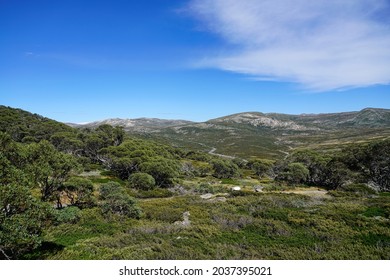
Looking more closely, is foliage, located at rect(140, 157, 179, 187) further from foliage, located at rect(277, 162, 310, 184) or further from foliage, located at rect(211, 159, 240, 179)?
foliage, located at rect(277, 162, 310, 184)

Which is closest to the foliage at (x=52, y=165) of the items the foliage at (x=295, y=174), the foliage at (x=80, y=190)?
the foliage at (x=80, y=190)

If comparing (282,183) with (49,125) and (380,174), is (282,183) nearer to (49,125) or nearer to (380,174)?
(380,174)

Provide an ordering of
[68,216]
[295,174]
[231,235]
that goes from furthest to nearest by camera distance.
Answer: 1. [295,174]
2. [68,216]
3. [231,235]

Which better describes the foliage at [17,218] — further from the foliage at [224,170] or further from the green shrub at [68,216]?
the foliage at [224,170]

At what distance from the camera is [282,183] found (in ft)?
184

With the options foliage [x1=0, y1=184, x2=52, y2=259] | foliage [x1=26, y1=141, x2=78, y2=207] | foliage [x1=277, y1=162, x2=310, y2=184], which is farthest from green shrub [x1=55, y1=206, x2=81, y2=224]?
foliage [x1=277, y1=162, x2=310, y2=184]

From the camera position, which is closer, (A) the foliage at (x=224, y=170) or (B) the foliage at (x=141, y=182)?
(B) the foliage at (x=141, y=182)

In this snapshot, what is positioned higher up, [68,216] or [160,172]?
[160,172]

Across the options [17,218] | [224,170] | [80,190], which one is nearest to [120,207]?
[80,190]

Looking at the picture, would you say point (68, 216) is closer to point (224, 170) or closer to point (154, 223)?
point (154, 223)
